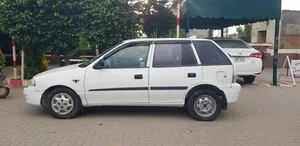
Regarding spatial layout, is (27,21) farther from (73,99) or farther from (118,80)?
(118,80)

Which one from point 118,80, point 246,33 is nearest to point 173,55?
point 118,80

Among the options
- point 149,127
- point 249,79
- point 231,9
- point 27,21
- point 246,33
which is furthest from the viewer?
point 246,33

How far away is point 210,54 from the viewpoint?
5520 millimetres

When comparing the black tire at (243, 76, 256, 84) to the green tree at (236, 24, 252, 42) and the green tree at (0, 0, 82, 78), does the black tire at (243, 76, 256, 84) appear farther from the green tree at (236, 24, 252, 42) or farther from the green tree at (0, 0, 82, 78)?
the green tree at (236, 24, 252, 42)

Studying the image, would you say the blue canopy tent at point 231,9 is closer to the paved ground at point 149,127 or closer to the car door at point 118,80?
the paved ground at point 149,127

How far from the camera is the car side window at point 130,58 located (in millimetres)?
5402

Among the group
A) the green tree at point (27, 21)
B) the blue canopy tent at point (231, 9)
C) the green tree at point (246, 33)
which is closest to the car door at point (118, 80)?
the green tree at point (27, 21)

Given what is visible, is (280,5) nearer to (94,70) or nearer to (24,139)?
(94,70)

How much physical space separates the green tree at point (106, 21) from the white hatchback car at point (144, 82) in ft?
9.30

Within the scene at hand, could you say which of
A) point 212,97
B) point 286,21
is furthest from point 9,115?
point 286,21

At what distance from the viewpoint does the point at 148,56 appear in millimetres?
5449

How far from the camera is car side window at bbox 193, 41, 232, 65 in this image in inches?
215

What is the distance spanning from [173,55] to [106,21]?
334cm

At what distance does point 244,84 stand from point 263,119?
15.6ft
